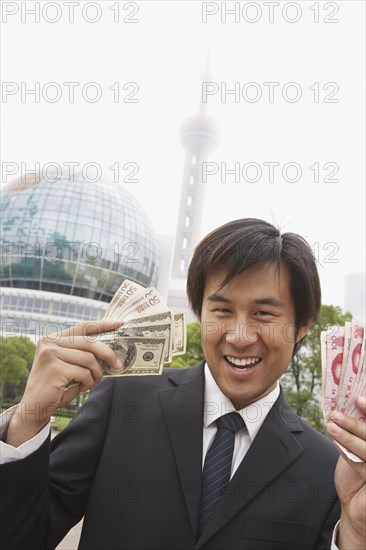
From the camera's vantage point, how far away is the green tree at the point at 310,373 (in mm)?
14812

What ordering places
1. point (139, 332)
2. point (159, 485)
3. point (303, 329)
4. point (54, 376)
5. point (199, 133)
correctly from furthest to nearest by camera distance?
point (199, 133) < point (303, 329) < point (139, 332) < point (159, 485) < point (54, 376)

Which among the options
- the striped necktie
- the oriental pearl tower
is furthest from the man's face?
the oriental pearl tower

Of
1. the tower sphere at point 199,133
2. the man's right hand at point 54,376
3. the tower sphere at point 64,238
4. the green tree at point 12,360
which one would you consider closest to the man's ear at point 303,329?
the man's right hand at point 54,376

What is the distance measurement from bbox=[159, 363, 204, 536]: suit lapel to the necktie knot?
0.29 feet

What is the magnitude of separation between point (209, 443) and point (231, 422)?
0.13 meters

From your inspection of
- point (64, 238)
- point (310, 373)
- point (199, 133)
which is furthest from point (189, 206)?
point (310, 373)

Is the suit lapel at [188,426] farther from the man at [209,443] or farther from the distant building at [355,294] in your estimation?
the distant building at [355,294]

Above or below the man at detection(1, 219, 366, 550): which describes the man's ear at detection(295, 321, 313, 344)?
above

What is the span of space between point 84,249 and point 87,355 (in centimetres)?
4590

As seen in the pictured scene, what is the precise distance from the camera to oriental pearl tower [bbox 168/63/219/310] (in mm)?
69125

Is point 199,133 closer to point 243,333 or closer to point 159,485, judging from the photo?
point 243,333

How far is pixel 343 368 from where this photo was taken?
2.06 metres

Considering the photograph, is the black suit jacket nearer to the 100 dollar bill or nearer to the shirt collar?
the shirt collar

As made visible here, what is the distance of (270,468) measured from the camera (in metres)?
2.06
